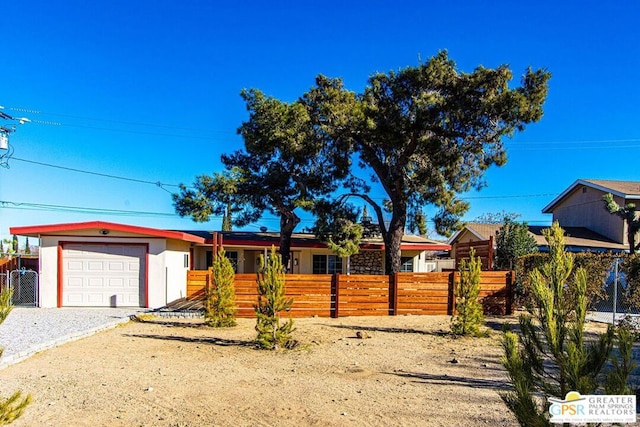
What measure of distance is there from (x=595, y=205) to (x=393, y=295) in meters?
18.6

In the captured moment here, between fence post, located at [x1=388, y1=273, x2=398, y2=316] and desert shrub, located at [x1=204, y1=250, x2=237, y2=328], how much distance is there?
4.66 meters

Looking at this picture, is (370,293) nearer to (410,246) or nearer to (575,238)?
(410,246)

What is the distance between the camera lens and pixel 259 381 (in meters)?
6.20

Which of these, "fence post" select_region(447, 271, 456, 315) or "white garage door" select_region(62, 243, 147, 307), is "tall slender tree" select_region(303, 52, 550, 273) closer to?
"fence post" select_region(447, 271, 456, 315)

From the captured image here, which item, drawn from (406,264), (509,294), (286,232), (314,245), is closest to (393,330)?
(509,294)

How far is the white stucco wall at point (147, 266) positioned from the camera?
13438 millimetres

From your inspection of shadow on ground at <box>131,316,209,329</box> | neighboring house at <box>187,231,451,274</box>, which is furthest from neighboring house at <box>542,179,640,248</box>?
shadow on ground at <box>131,316,209,329</box>

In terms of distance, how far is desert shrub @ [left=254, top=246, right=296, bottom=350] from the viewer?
8367 millimetres

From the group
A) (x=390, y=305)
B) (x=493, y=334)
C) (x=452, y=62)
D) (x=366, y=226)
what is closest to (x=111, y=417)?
(x=493, y=334)

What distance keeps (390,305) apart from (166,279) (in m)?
6.90

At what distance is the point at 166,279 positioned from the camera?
543 inches

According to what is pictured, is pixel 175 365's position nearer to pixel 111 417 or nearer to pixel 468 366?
pixel 111 417

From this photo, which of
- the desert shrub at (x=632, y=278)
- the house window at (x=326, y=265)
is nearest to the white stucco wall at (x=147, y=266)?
the house window at (x=326, y=265)

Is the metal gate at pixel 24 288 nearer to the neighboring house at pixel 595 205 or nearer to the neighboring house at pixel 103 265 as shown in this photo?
the neighboring house at pixel 103 265
